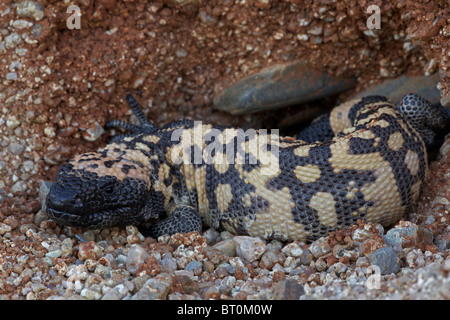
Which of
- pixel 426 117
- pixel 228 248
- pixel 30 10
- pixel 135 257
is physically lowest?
pixel 228 248

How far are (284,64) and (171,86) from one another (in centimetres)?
85

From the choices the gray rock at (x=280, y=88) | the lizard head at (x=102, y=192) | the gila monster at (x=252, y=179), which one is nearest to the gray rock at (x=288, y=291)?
the gila monster at (x=252, y=179)

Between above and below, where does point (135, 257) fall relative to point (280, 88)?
below

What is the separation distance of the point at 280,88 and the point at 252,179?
1011 millimetres

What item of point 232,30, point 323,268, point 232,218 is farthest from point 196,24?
point 323,268

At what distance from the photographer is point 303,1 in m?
Result: 3.17

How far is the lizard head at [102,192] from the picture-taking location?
8.12ft

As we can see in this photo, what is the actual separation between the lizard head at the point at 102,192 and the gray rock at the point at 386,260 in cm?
131

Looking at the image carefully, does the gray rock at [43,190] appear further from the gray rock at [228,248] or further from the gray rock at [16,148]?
the gray rock at [228,248]

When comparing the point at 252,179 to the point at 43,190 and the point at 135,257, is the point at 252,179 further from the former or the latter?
the point at 43,190

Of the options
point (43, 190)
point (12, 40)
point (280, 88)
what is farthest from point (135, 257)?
point (280, 88)

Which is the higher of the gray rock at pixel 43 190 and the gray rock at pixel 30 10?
the gray rock at pixel 30 10

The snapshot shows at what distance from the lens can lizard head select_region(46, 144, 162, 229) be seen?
2475 millimetres

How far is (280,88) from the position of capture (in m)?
3.47
